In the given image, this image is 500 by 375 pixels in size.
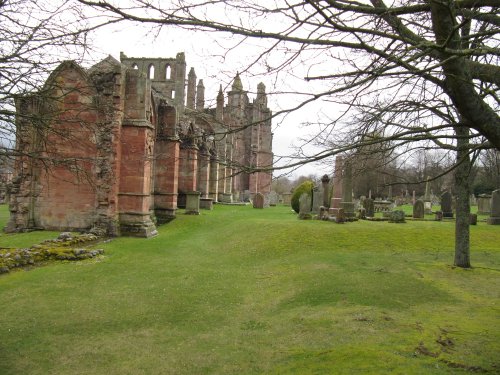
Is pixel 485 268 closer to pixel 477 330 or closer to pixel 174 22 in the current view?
pixel 477 330

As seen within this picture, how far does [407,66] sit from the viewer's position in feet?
11.3

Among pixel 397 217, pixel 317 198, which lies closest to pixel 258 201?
pixel 317 198

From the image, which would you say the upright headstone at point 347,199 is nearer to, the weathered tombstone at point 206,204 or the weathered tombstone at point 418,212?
the weathered tombstone at point 418,212

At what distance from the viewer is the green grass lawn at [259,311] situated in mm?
5535

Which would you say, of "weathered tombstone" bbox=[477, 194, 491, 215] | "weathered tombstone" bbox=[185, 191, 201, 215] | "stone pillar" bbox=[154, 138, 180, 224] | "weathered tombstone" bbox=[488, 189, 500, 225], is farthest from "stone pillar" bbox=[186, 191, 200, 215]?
"weathered tombstone" bbox=[477, 194, 491, 215]

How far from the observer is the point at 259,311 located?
8.05 metres

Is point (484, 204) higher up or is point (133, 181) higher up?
point (133, 181)

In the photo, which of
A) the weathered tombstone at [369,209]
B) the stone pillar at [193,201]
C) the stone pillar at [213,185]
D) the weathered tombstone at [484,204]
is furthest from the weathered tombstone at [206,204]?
the weathered tombstone at [484,204]

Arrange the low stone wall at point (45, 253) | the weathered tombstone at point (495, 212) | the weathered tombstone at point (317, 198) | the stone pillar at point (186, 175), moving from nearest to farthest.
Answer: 1. the low stone wall at point (45, 253)
2. the weathered tombstone at point (495, 212)
3. the weathered tombstone at point (317, 198)
4. the stone pillar at point (186, 175)

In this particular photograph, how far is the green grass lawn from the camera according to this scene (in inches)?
218

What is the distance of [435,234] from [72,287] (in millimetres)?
13207

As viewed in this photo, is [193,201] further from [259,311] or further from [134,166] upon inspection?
[259,311]

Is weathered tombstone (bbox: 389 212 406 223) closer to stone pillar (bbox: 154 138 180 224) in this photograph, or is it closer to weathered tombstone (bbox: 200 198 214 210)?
stone pillar (bbox: 154 138 180 224)

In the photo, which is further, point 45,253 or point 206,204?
point 206,204
